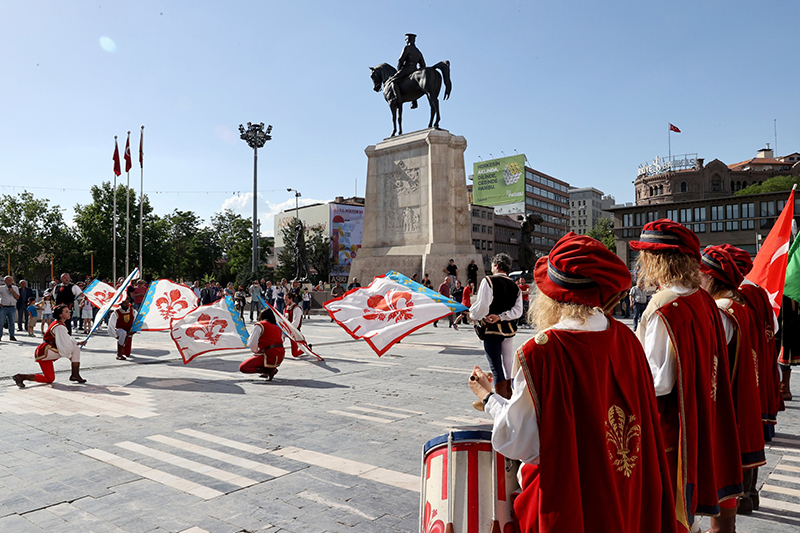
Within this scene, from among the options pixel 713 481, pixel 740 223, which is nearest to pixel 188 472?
pixel 713 481

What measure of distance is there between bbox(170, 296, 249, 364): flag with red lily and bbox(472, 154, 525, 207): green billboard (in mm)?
94380

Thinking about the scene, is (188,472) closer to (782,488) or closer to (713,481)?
(713,481)

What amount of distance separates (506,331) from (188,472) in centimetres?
399

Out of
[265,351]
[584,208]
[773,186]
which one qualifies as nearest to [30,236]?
[265,351]

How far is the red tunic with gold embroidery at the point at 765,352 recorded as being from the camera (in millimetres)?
4484

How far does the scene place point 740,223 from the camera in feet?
221

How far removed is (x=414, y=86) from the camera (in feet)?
87.2

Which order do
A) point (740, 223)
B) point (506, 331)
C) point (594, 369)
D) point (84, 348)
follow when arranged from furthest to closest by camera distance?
point (740, 223) → point (84, 348) → point (506, 331) → point (594, 369)

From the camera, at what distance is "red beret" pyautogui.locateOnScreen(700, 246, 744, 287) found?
167 inches

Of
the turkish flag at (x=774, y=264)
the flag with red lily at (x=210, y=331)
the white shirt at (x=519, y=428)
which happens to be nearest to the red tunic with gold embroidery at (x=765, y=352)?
the turkish flag at (x=774, y=264)

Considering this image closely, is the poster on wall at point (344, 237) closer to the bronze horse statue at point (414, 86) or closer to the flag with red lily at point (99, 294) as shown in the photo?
the bronze horse statue at point (414, 86)

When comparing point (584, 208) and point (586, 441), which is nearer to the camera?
point (586, 441)

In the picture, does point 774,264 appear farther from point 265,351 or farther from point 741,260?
point 265,351

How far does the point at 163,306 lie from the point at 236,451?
26.9ft
